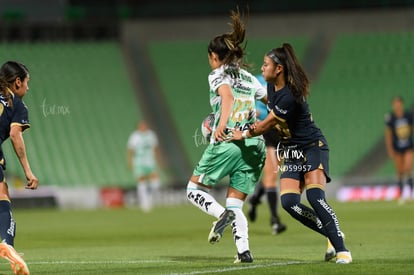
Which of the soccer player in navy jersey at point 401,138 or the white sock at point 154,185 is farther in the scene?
the white sock at point 154,185

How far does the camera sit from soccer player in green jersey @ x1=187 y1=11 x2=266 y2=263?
10766 mm

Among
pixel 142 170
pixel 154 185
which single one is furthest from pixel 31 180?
pixel 154 185

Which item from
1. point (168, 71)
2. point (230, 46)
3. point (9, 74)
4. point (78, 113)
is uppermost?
point (168, 71)

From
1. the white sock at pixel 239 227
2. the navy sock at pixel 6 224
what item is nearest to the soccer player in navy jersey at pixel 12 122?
the navy sock at pixel 6 224

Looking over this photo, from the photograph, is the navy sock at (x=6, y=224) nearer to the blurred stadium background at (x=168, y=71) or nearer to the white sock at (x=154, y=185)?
the white sock at (x=154, y=185)

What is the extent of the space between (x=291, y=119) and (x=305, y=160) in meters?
0.47

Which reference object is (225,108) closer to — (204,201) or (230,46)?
(230,46)

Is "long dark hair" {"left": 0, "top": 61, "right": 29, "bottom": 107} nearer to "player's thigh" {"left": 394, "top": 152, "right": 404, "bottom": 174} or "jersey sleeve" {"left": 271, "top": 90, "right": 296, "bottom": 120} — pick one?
"jersey sleeve" {"left": 271, "top": 90, "right": 296, "bottom": 120}

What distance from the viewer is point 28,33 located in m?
38.3

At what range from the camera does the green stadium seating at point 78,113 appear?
109 feet

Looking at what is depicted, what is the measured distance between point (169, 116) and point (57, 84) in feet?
13.7

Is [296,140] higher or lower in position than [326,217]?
higher

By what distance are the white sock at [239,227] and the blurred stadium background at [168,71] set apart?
820 inches

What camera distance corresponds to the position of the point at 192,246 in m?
14.2
